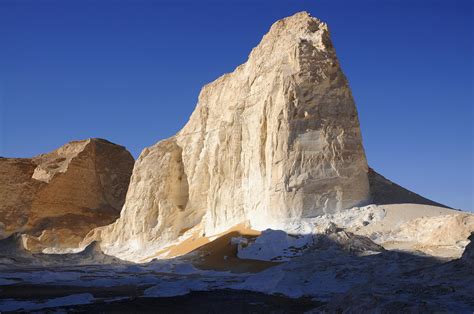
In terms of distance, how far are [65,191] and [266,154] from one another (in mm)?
25758

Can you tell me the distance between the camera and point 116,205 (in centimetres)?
4728

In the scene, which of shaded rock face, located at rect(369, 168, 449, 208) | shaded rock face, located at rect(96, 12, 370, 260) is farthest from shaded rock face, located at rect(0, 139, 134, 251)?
shaded rock face, located at rect(369, 168, 449, 208)

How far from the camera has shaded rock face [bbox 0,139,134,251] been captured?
42.9m

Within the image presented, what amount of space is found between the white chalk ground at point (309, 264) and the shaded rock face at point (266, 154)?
4.73ft

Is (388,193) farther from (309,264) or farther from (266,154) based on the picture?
(309,264)

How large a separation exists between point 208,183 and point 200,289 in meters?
17.5

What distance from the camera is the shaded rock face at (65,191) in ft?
141

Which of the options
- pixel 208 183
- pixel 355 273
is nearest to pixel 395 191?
pixel 208 183

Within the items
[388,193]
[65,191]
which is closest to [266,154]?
[388,193]

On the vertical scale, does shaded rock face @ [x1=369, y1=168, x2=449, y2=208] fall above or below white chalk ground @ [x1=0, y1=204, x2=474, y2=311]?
above

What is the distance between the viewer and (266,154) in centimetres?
2384

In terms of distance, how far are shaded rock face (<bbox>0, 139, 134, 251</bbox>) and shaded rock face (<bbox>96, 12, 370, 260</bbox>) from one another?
11573 mm

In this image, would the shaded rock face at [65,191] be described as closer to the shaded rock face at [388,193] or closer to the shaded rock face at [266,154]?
the shaded rock face at [266,154]

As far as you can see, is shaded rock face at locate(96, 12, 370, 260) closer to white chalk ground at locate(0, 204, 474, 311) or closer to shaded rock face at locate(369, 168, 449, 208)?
shaded rock face at locate(369, 168, 449, 208)
